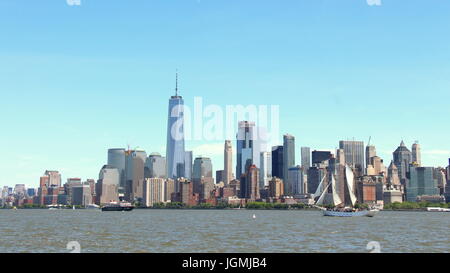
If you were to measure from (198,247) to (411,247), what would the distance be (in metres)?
29.7

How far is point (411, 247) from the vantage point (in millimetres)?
72312

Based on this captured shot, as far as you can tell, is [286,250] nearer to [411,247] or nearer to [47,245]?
[411,247]
